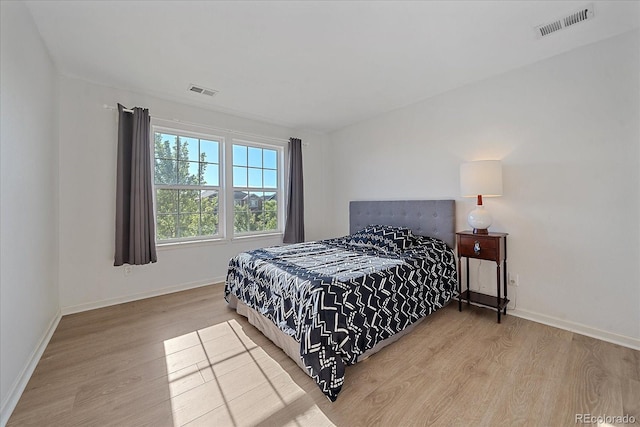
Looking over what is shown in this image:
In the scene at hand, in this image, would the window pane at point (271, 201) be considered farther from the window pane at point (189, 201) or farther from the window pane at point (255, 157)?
the window pane at point (189, 201)

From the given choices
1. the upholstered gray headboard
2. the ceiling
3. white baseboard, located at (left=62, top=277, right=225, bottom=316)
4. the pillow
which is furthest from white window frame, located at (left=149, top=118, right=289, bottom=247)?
the pillow

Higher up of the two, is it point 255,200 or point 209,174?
point 209,174

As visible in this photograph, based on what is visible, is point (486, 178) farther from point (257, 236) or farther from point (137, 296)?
point (137, 296)

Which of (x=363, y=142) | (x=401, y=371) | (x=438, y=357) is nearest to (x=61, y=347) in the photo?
(x=401, y=371)

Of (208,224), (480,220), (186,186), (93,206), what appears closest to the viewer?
(480,220)

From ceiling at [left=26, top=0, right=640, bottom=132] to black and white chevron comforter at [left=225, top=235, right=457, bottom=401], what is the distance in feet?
6.10

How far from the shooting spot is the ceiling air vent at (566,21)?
1852 millimetres

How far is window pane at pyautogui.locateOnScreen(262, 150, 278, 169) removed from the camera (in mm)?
4301

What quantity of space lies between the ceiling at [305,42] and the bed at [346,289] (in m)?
1.54

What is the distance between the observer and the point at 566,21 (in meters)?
1.94

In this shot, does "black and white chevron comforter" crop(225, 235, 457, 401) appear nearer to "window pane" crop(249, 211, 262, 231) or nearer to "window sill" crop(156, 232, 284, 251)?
"window sill" crop(156, 232, 284, 251)

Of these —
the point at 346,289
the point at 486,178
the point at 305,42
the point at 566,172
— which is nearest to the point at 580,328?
the point at 566,172

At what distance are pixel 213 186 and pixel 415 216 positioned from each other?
2814 millimetres

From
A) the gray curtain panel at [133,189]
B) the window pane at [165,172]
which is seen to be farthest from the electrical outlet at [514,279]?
the window pane at [165,172]
